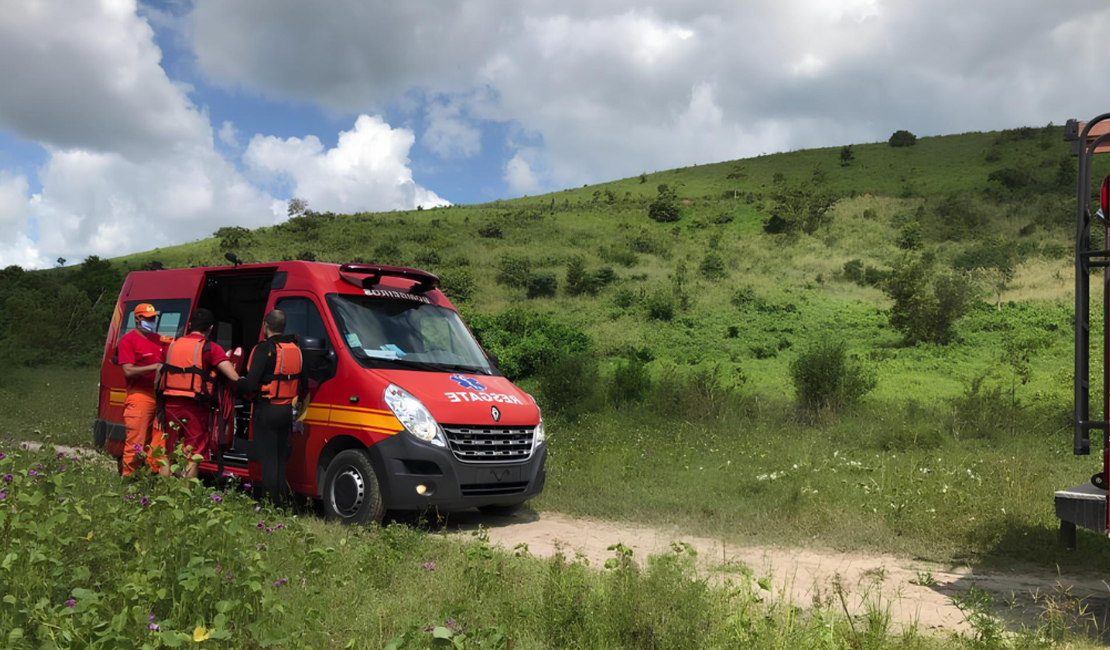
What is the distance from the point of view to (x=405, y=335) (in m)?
7.97

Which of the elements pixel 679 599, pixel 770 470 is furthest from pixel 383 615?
pixel 770 470

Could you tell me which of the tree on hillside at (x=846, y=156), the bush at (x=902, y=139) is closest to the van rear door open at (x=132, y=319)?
the tree on hillside at (x=846, y=156)

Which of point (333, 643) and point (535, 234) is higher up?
point (535, 234)

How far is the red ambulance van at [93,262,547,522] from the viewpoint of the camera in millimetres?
6910

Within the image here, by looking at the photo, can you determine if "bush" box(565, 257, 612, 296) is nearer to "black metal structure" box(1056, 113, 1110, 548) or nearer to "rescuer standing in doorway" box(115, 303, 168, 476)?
"rescuer standing in doorway" box(115, 303, 168, 476)

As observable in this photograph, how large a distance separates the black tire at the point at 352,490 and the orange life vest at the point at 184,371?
4.62ft

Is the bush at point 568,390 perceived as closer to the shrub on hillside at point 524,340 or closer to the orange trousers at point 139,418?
the shrub on hillside at point 524,340

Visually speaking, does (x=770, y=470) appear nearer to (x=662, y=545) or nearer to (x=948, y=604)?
(x=662, y=545)

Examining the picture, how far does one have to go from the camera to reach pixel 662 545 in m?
7.32

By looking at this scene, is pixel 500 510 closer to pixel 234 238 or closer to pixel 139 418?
pixel 139 418

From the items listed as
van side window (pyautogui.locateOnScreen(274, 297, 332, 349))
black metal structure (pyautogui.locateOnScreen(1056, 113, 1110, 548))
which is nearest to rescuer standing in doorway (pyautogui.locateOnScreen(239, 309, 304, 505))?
van side window (pyautogui.locateOnScreen(274, 297, 332, 349))

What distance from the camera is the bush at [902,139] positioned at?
86.9 m

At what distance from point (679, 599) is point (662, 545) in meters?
2.99

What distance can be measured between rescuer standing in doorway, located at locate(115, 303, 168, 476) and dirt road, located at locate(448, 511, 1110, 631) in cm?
297
